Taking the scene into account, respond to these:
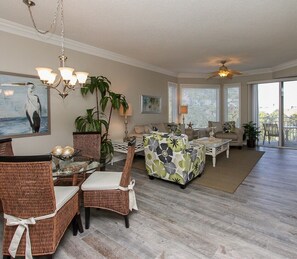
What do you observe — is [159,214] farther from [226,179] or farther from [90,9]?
[90,9]

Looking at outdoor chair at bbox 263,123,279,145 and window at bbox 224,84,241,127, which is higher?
window at bbox 224,84,241,127

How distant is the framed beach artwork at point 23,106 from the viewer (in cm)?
300

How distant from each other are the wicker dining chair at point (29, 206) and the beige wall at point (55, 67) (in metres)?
2.03

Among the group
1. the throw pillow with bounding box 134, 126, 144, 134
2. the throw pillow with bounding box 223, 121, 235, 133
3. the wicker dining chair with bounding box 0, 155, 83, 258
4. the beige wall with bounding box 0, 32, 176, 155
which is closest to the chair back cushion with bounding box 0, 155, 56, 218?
the wicker dining chair with bounding box 0, 155, 83, 258

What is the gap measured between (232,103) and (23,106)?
6.86 m

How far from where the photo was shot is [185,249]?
1.78 m

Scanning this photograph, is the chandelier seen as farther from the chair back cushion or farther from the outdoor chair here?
the outdoor chair

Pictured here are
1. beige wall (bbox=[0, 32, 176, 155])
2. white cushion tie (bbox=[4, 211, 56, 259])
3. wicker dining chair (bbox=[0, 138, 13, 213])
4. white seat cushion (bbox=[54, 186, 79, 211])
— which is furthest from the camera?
beige wall (bbox=[0, 32, 176, 155])

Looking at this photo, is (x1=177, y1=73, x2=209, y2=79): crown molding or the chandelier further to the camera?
(x1=177, y1=73, x2=209, y2=79): crown molding

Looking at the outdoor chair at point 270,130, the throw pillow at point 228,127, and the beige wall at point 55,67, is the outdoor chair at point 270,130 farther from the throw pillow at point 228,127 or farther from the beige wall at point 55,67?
the beige wall at point 55,67

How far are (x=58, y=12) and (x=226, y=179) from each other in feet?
12.5

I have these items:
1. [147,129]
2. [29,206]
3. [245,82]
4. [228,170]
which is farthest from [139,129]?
[245,82]

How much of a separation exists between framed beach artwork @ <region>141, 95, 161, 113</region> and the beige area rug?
1.52 meters

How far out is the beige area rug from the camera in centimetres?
329
